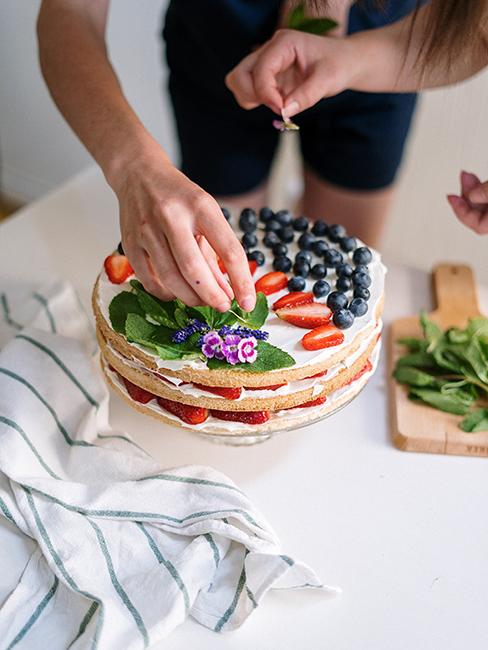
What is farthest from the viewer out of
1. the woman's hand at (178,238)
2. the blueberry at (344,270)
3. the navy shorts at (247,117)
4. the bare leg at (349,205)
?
the bare leg at (349,205)

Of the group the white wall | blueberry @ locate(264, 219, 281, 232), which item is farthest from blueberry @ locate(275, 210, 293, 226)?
the white wall

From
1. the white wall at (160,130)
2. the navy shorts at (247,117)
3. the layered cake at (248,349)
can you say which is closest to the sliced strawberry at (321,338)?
the layered cake at (248,349)

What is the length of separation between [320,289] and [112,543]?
0.38 metres

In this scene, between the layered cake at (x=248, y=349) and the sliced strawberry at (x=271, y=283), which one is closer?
the layered cake at (x=248, y=349)

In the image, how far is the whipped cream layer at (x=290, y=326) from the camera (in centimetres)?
88

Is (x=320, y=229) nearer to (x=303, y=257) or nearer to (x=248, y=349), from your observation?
(x=303, y=257)

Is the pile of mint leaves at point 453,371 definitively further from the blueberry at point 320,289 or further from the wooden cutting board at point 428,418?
the blueberry at point 320,289

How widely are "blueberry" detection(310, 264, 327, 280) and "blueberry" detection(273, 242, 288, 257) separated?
5 cm

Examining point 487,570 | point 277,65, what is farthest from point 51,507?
point 277,65

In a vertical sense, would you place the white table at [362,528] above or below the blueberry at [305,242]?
below

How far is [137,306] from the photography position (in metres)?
0.94

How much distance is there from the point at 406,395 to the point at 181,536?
0.38m

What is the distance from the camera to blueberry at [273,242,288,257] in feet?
3.42

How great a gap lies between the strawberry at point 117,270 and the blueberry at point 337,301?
247 mm
